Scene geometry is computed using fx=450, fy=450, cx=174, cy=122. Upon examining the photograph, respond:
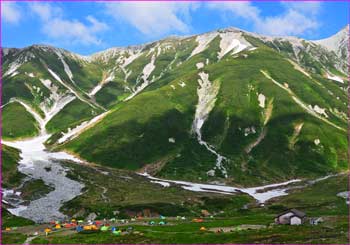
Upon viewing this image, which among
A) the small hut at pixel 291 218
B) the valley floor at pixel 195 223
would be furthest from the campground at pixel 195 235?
the small hut at pixel 291 218

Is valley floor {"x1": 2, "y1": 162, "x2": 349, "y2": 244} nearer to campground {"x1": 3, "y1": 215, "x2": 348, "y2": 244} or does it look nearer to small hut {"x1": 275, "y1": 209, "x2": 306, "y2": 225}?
campground {"x1": 3, "y1": 215, "x2": 348, "y2": 244}

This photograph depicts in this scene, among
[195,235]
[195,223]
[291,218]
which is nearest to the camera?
[195,235]

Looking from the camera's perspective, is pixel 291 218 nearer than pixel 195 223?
Yes

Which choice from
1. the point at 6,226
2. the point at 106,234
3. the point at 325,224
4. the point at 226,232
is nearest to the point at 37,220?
the point at 6,226

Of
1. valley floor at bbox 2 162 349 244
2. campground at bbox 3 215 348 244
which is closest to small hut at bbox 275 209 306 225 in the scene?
valley floor at bbox 2 162 349 244

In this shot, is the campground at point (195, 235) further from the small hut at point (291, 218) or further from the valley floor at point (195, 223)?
the small hut at point (291, 218)

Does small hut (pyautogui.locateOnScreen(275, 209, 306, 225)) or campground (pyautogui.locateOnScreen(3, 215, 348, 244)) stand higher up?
small hut (pyautogui.locateOnScreen(275, 209, 306, 225))

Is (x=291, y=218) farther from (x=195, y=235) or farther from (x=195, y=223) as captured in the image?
(x=195, y=235)

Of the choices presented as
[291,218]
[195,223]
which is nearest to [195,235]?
[195,223]

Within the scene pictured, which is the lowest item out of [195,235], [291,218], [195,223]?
[195,235]

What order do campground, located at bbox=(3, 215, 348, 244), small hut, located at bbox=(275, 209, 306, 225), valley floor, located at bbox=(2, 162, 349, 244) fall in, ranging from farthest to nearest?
small hut, located at bbox=(275, 209, 306, 225) < valley floor, located at bbox=(2, 162, 349, 244) < campground, located at bbox=(3, 215, 348, 244)

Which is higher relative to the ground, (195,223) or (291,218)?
(195,223)
